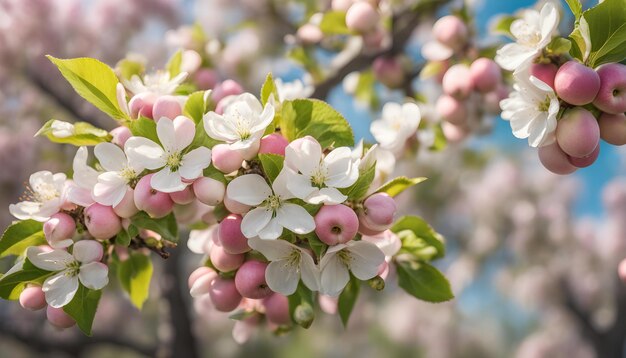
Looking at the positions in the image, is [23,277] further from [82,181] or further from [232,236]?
[232,236]

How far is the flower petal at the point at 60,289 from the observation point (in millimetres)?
751

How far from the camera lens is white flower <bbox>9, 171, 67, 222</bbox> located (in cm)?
79

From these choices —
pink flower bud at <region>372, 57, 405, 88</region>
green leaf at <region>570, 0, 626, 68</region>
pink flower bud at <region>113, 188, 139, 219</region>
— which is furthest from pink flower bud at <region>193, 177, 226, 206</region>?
pink flower bud at <region>372, 57, 405, 88</region>

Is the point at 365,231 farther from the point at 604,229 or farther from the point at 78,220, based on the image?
the point at 604,229

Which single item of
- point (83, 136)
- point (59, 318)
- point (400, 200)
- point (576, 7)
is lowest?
point (400, 200)

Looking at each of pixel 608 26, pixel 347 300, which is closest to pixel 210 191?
pixel 347 300

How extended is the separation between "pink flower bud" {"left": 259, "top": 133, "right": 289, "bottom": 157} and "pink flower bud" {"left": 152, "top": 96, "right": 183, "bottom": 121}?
148 mm

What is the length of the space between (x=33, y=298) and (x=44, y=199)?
0.15 meters

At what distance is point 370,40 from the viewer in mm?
1276

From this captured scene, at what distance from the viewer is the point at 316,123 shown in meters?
0.76

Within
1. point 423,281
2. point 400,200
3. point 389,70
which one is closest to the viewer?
point 423,281

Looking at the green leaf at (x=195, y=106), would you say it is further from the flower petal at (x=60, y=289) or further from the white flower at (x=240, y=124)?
the flower petal at (x=60, y=289)

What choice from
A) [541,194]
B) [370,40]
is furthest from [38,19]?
[541,194]

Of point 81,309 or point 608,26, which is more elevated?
point 608,26
